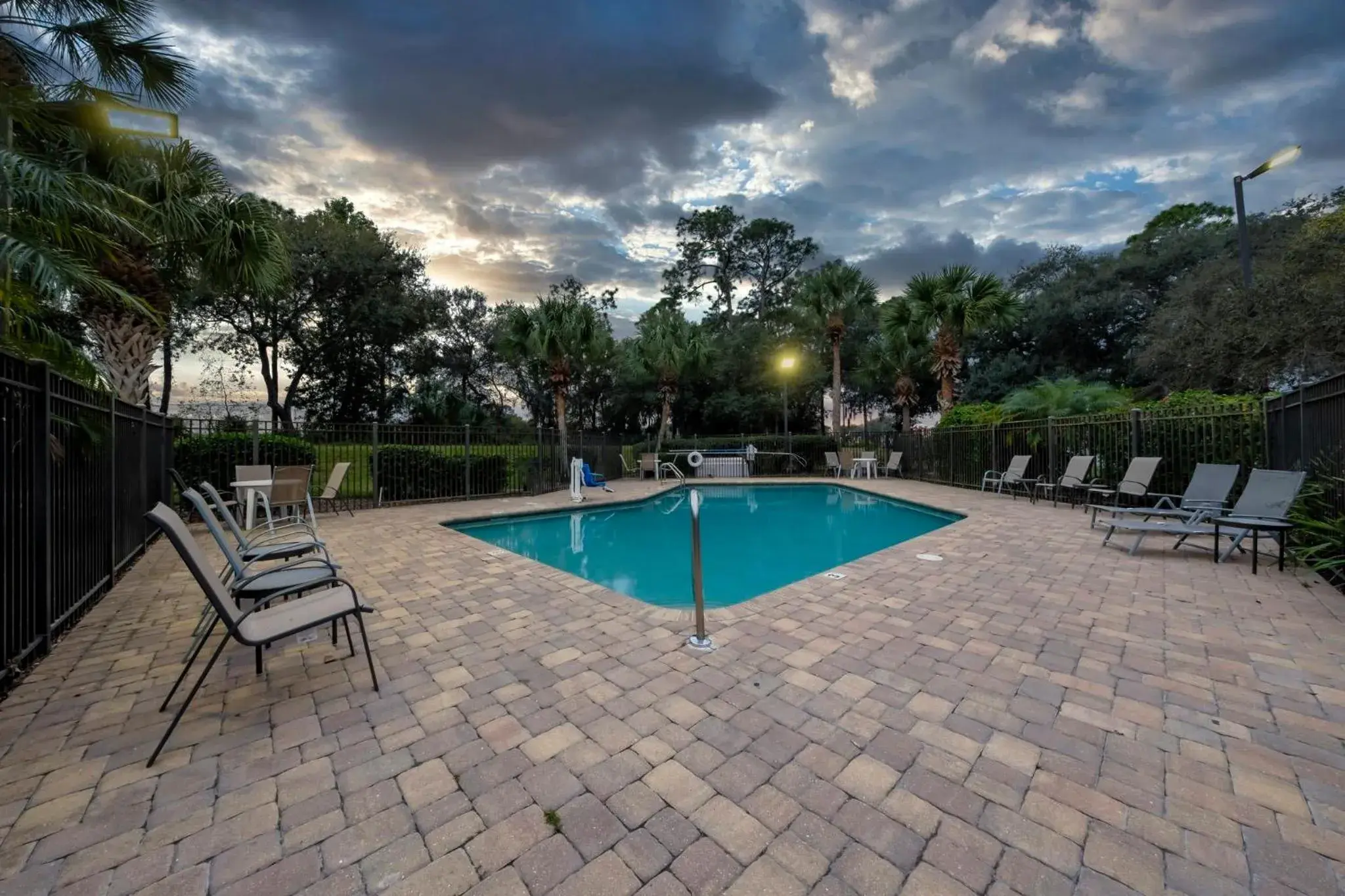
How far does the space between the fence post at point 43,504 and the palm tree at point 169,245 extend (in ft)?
14.2

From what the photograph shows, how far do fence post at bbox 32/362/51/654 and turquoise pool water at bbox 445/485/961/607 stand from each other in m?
3.67

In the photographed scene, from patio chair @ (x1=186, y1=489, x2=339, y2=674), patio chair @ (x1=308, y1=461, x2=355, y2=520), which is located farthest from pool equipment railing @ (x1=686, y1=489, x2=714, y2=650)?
patio chair @ (x1=308, y1=461, x2=355, y2=520)

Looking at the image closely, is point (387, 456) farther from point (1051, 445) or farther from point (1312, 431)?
point (1051, 445)

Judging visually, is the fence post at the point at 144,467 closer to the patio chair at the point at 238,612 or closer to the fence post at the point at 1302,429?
the patio chair at the point at 238,612

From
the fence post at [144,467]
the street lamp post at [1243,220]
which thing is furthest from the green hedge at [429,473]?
the street lamp post at [1243,220]

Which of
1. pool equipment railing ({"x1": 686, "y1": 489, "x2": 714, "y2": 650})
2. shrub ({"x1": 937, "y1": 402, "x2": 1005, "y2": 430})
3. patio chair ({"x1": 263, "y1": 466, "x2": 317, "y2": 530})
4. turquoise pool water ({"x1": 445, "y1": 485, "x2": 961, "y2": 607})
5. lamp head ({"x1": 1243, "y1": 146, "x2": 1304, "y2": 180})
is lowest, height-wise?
turquoise pool water ({"x1": 445, "y1": 485, "x2": 961, "y2": 607})

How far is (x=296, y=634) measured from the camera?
2129 millimetres

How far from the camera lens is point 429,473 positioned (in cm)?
1018

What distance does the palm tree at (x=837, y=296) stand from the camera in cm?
1780

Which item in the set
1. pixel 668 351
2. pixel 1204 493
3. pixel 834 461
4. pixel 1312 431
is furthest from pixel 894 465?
pixel 1312 431

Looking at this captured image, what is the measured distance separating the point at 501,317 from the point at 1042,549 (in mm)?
24898

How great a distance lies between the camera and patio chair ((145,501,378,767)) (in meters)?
1.87

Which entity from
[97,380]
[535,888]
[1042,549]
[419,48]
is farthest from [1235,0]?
[97,380]

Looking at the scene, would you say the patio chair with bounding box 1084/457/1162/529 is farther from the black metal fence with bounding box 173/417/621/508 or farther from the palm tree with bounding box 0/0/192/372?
the black metal fence with bounding box 173/417/621/508
